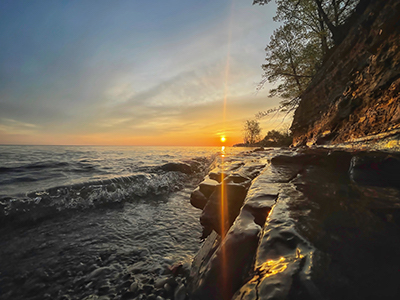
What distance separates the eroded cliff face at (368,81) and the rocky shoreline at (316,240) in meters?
1.95

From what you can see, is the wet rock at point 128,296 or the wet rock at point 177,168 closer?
the wet rock at point 128,296

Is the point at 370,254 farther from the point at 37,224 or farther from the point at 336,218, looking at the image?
the point at 37,224

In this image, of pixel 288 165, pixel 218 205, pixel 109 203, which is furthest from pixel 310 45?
pixel 109 203

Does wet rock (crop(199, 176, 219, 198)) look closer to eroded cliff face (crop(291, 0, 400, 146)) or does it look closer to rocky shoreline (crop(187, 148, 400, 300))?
rocky shoreline (crop(187, 148, 400, 300))

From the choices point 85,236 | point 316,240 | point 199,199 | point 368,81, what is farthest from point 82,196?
point 368,81

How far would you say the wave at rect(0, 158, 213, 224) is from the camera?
4363 mm

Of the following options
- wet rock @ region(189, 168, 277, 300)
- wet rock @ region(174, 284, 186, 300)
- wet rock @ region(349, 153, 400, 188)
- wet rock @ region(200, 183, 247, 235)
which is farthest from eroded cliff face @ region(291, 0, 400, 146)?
wet rock @ region(174, 284, 186, 300)

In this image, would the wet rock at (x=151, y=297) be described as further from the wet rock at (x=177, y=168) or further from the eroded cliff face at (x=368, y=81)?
the wet rock at (x=177, y=168)

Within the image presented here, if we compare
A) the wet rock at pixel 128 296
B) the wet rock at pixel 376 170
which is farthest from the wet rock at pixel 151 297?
the wet rock at pixel 376 170

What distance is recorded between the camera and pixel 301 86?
15062 millimetres

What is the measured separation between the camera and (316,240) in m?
1.22

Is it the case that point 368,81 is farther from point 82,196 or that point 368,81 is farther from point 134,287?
point 82,196

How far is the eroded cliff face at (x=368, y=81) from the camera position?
396 cm

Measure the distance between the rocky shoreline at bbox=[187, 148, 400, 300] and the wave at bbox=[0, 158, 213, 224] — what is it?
4734mm
